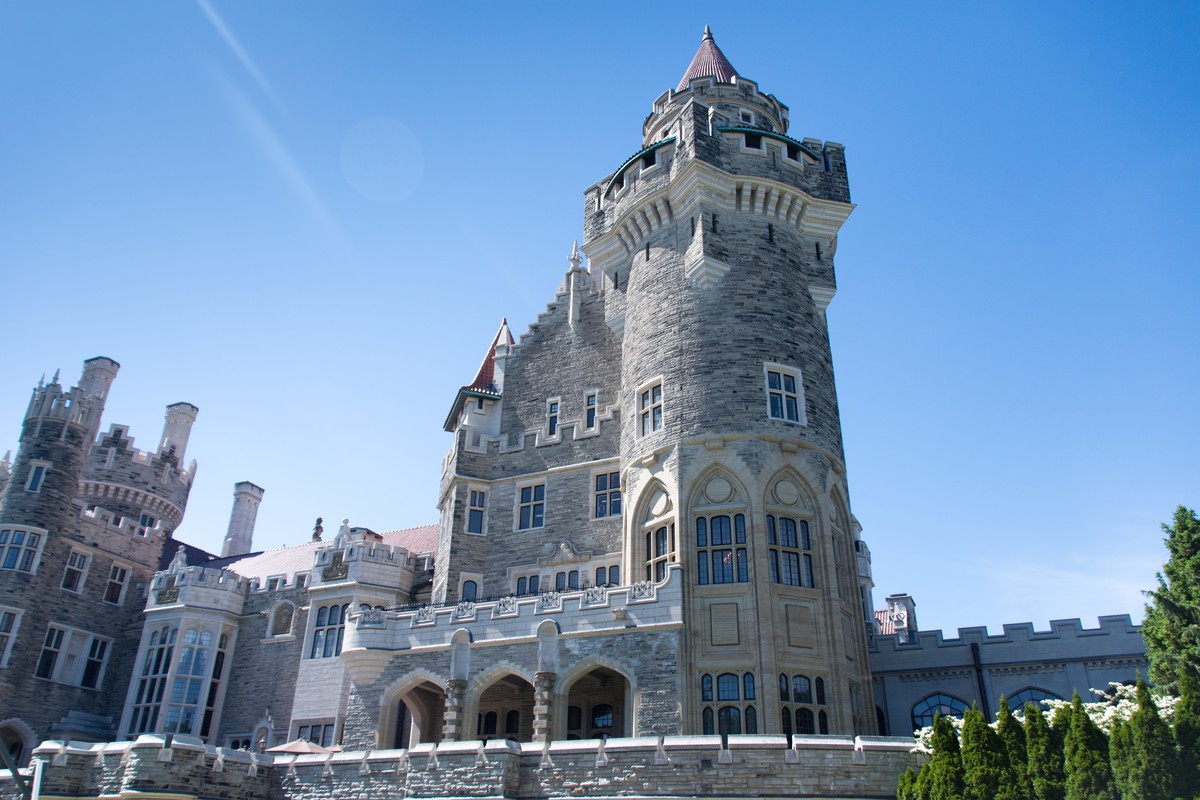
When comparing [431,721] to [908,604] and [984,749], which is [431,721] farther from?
[908,604]

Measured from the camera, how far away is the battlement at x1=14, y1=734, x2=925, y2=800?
19125mm

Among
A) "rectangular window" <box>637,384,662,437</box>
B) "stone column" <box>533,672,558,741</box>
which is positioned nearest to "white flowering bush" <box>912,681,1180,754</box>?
"stone column" <box>533,672,558,741</box>

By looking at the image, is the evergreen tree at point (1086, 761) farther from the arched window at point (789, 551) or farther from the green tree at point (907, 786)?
the arched window at point (789, 551)

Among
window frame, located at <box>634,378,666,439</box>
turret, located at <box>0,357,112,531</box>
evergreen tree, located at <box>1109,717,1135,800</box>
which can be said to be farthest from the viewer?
turret, located at <box>0,357,112,531</box>

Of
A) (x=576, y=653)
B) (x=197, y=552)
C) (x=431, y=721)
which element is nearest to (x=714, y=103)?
(x=576, y=653)

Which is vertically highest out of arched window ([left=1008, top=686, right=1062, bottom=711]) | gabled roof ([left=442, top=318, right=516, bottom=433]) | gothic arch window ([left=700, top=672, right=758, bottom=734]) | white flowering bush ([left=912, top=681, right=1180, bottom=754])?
gabled roof ([left=442, top=318, right=516, bottom=433])

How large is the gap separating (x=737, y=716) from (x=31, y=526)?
2751 cm

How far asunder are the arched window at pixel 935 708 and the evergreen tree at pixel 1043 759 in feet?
38.3

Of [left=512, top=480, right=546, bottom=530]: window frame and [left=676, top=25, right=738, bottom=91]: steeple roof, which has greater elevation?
[left=676, top=25, right=738, bottom=91]: steeple roof

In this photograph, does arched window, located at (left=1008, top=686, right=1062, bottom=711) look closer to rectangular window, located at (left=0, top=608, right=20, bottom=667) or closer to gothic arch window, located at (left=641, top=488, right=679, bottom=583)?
gothic arch window, located at (left=641, top=488, right=679, bottom=583)

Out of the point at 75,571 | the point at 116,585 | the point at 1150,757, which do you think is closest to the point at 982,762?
the point at 1150,757

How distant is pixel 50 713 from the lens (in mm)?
35375

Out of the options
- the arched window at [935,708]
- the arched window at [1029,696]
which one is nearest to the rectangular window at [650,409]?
the arched window at [935,708]

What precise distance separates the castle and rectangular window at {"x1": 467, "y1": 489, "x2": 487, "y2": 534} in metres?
0.18
